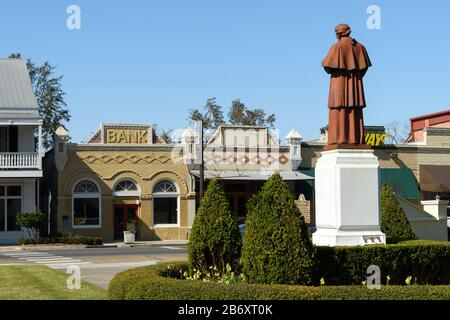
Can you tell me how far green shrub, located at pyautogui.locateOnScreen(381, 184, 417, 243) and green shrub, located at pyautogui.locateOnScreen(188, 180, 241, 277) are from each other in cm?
421

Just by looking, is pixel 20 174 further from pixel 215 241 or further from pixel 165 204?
pixel 215 241

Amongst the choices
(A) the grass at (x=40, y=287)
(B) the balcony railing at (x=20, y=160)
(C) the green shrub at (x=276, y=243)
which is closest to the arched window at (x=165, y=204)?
(B) the balcony railing at (x=20, y=160)

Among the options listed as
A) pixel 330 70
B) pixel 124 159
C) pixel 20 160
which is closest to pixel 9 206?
pixel 20 160

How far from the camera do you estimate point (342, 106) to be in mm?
14266

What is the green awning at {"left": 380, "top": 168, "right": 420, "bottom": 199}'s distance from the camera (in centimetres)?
4294

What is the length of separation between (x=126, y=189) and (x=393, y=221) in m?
26.1

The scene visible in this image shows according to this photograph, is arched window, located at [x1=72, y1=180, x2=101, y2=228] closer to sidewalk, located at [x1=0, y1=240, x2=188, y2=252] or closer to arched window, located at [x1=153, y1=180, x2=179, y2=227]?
sidewalk, located at [x1=0, y1=240, x2=188, y2=252]

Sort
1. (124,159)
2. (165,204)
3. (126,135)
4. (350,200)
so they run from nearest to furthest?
1. (350,200)
2. (124,159)
3. (126,135)
4. (165,204)

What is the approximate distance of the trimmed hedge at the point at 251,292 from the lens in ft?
31.2

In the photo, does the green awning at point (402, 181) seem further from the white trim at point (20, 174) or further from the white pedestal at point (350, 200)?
the white pedestal at point (350, 200)

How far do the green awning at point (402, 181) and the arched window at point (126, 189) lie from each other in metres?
14.2

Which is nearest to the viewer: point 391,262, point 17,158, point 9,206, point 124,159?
point 391,262

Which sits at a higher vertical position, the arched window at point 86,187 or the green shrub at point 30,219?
the arched window at point 86,187

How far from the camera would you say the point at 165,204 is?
40.5 m
